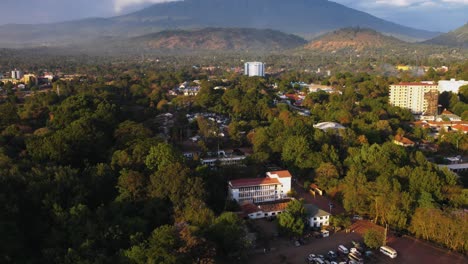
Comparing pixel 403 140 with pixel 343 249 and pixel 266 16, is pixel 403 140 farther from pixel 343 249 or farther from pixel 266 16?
pixel 266 16

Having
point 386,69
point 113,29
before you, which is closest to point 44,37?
point 113,29

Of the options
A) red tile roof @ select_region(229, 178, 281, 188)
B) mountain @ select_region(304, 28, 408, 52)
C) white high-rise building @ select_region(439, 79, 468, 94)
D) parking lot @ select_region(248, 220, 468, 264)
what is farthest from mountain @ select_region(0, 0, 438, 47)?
parking lot @ select_region(248, 220, 468, 264)

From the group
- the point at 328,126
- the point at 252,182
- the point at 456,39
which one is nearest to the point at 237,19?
the point at 456,39

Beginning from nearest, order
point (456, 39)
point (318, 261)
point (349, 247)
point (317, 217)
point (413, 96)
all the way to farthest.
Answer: point (318, 261), point (349, 247), point (317, 217), point (413, 96), point (456, 39)

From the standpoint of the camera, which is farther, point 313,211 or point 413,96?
point 413,96

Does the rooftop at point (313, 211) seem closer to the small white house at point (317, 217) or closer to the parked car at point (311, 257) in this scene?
the small white house at point (317, 217)

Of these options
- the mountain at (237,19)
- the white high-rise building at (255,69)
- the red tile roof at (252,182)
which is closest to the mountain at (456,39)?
the mountain at (237,19)
